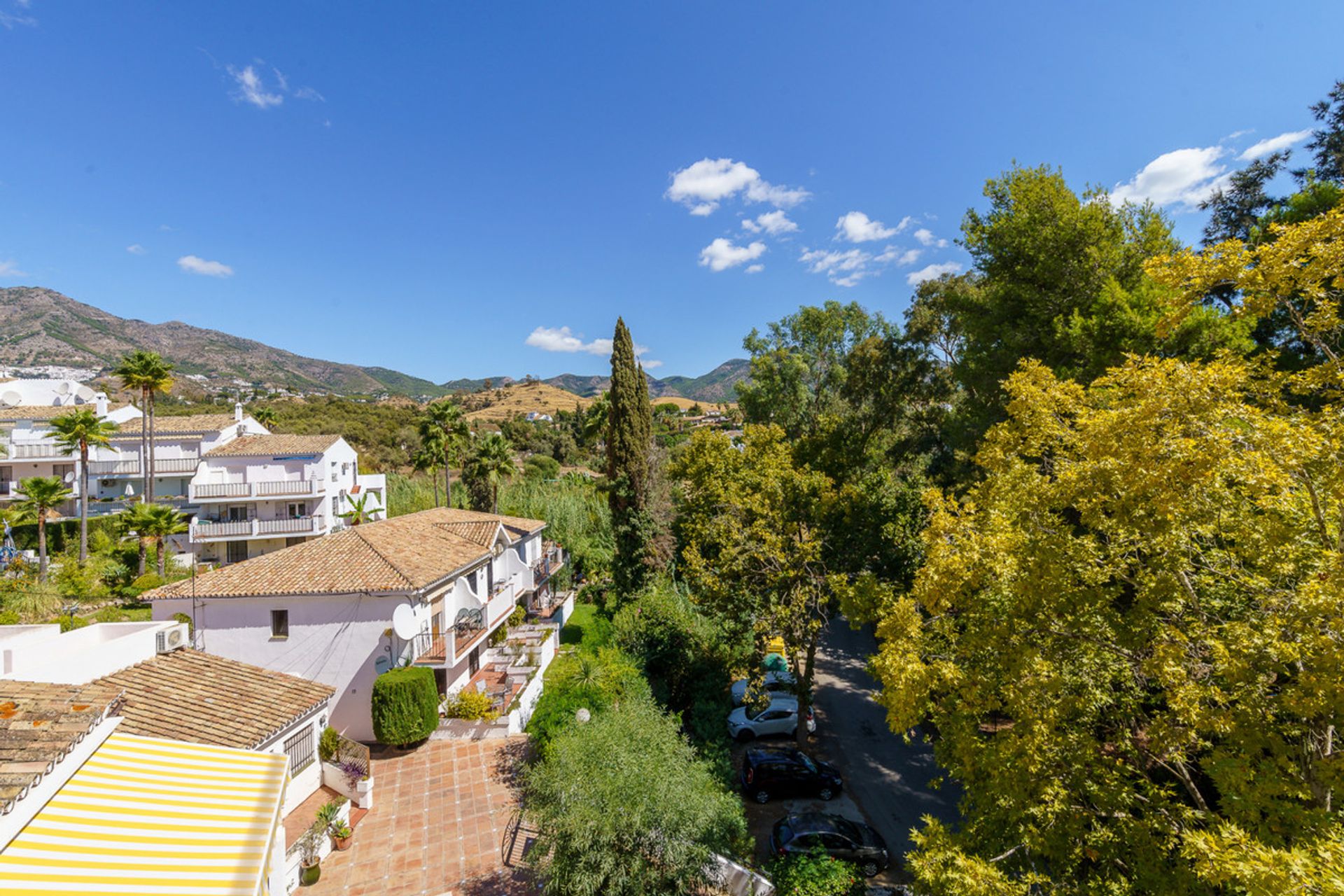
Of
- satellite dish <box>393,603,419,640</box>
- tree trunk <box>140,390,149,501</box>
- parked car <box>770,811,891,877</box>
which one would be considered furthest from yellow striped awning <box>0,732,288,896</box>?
tree trunk <box>140,390,149,501</box>

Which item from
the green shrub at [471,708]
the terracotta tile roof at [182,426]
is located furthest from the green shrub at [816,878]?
the terracotta tile roof at [182,426]

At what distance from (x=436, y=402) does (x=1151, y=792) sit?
145 feet

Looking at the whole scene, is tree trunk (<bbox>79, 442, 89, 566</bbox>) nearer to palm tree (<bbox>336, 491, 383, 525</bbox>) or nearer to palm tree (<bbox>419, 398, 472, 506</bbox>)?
palm tree (<bbox>336, 491, 383, 525</bbox>)

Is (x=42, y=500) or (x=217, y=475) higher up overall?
(x=217, y=475)

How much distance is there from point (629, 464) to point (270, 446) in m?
25.7

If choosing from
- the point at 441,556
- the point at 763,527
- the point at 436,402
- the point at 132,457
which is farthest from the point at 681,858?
the point at 132,457

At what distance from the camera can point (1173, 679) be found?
6.02 metres

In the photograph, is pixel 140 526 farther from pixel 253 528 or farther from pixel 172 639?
pixel 172 639

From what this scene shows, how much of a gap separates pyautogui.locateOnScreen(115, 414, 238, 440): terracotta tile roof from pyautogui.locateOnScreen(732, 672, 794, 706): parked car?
41709 millimetres

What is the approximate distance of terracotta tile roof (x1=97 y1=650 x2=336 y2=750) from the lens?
1127 cm

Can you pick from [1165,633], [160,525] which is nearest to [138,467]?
[160,525]

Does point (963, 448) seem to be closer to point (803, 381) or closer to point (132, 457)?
point (803, 381)

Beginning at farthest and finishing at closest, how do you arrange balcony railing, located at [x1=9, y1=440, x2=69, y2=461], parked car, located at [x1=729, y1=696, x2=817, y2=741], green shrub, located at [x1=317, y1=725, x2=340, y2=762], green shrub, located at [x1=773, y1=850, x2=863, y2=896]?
balcony railing, located at [x1=9, y1=440, x2=69, y2=461], parked car, located at [x1=729, y1=696, x2=817, y2=741], green shrub, located at [x1=317, y1=725, x2=340, y2=762], green shrub, located at [x1=773, y1=850, x2=863, y2=896]

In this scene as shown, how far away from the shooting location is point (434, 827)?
42.9 feet
